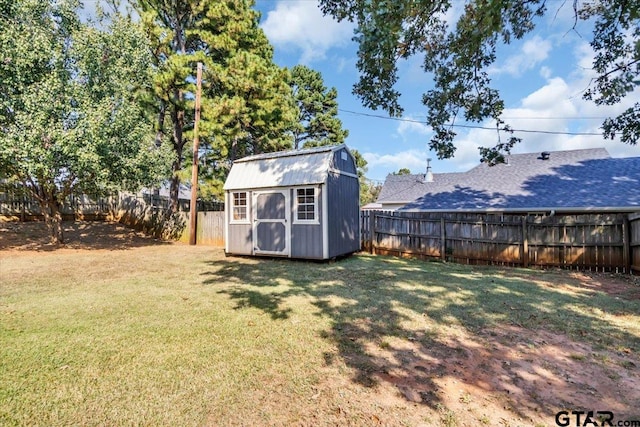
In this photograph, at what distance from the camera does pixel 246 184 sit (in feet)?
33.1

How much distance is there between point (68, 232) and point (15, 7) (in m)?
8.91

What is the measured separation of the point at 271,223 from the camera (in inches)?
383

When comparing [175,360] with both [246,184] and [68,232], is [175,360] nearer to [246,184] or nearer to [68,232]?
[246,184]

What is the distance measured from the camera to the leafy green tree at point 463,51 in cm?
459

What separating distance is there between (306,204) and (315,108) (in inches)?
698

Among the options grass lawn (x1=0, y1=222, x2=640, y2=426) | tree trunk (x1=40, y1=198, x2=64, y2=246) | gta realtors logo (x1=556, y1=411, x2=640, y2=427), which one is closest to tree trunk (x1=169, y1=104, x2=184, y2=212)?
tree trunk (x1=40, y1=198, x2=64, y2=246)

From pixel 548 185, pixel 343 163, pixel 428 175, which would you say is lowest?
pixel 548 185

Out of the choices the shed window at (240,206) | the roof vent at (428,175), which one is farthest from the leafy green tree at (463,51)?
the roof vent at (428,175)

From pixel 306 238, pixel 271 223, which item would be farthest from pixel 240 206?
pixel 306 238

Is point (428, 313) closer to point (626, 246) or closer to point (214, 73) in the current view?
point (626, 246)

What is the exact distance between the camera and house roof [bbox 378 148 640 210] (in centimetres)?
1107

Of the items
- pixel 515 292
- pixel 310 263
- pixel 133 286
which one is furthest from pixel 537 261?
pixel 133 286

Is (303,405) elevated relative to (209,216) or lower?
lower

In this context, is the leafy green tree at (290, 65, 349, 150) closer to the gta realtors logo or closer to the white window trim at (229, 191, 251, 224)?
the white window trim at (229, 191, 251, 224)
